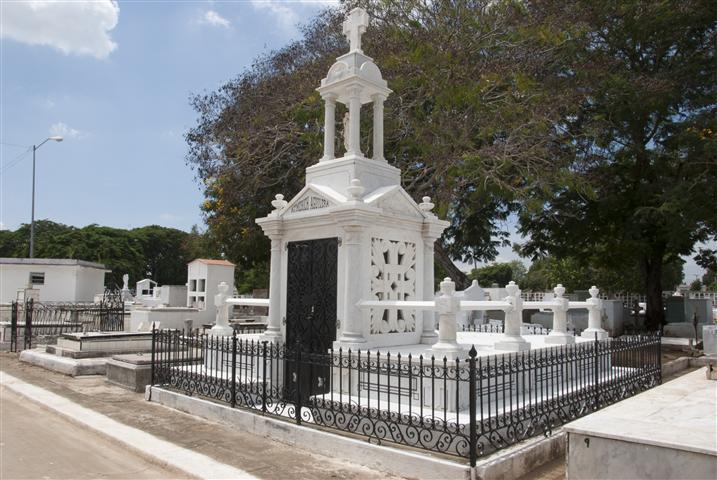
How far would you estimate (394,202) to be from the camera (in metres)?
9.20

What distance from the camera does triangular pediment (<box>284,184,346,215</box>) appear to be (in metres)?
8.84

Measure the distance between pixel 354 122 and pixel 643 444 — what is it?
688 cm

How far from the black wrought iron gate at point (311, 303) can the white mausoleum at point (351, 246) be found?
0.05ft

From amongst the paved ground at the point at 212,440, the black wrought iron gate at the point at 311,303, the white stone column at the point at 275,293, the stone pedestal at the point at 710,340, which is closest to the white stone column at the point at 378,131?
the black wrought iron gate at the point at 311,303

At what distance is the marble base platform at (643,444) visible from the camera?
3971 mm

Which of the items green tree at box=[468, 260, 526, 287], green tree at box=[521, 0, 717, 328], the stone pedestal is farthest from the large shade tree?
green tree at box=[468, 260, 526, 287]

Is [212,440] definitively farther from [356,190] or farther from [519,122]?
[519,122]

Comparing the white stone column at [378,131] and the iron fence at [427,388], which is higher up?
the white stone column at [378,131]

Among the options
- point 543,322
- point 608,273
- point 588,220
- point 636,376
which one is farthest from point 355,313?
point 608,273

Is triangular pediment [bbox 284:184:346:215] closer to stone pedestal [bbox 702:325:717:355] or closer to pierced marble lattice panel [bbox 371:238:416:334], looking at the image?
pierced marble lattice panel [bbox 371:238:416:334]

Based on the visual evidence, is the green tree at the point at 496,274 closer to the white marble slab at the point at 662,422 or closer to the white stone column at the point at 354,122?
the white stone column at the point at 354,122

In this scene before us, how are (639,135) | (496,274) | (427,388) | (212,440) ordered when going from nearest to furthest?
(427,388)
(212,440)
(639,135)
(496,274)

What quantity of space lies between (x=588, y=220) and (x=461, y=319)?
31.5 feet

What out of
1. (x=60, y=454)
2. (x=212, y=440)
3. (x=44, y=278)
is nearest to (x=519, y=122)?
(x=212, y=440)
